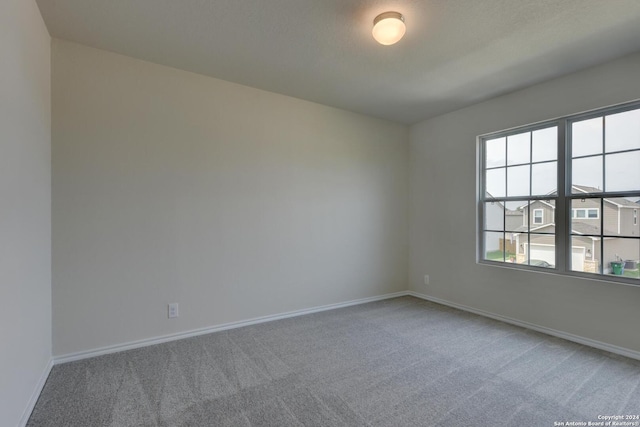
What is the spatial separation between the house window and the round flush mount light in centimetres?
245

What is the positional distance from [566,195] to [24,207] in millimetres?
4422

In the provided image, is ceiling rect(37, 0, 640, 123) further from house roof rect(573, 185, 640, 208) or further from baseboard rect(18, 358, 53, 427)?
baseboard rect(18, 358, 53, 427)

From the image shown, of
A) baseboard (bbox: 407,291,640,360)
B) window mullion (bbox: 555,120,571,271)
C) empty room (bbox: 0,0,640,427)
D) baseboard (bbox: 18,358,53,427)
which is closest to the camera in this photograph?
baseboard (bbox: 18,358,53,427)

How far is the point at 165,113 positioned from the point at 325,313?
2800mm

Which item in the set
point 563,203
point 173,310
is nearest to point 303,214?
point 173,310

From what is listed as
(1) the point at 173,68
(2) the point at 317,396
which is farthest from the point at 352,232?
(1) the point at 173,68

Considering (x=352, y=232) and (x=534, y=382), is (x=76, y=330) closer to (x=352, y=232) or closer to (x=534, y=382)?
(x=352, y=232)

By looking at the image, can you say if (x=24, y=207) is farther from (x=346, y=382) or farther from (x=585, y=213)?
(x=585, y=213)

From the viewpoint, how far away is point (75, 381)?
216 centimetres

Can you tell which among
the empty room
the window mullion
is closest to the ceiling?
the empty room

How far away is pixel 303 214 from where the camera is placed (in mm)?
3688

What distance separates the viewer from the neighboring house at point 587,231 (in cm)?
264

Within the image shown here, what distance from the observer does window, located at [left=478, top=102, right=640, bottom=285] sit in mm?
2654

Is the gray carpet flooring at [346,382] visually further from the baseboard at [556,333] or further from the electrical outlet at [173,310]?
the electrical outlet at [173,310]
